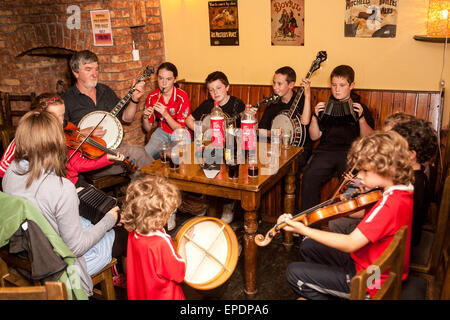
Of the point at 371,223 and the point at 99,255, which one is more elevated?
the point at 371,223

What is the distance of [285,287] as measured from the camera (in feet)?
8.38

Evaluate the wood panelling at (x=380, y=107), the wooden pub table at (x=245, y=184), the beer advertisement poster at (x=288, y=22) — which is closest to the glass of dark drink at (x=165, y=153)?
the wooden pub table at (x=245, y=184)

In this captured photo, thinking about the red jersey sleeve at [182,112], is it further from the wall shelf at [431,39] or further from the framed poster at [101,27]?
the wall shelf at [431,39]

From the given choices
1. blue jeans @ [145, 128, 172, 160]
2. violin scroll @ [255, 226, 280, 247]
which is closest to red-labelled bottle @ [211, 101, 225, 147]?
violin scroll @ [255, 226, 280, 247]

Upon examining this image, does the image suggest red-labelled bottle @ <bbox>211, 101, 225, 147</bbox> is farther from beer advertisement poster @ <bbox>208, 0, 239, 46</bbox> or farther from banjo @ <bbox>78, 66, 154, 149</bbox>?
beer advertisement poster @ <bbox>208, 0, 239, 46</bbox>

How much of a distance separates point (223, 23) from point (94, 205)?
2412 mm

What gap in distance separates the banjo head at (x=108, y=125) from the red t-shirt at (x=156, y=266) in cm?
143

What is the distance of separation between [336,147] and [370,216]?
66.0 inches

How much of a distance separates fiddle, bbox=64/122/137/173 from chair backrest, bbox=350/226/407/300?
1983 mm

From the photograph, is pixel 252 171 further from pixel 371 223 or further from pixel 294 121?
pixel 294 121

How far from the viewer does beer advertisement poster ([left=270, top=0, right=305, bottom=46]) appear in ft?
11.6

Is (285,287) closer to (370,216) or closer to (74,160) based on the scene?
(370,216)

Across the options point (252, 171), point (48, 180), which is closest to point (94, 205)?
point (48, 180)

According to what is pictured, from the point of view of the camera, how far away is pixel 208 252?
2.06 meters
